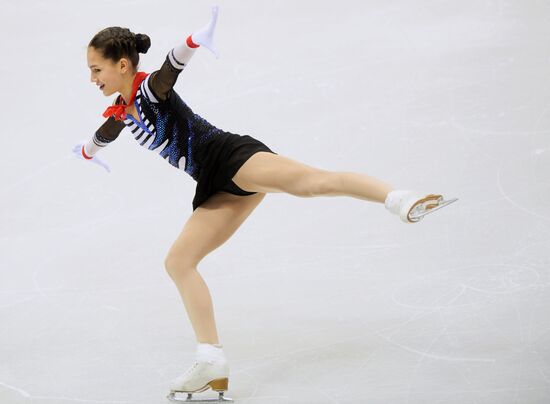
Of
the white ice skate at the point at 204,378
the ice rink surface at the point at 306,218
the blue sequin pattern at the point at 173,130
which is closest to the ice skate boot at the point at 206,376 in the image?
the white ice skate at the point at 204,378

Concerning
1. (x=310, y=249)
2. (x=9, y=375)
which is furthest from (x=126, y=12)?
(x=9, y=375)

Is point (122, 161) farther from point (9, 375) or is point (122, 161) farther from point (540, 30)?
point (540, 30)

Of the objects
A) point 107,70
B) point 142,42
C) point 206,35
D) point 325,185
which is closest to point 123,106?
point 107,70

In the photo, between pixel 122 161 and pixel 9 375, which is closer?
pixel 9 375

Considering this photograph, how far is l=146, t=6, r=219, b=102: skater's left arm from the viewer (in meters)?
3.27

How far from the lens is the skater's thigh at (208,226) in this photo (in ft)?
11.3

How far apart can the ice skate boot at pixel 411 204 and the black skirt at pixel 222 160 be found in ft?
2.29

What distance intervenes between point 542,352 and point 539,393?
0.36 meters

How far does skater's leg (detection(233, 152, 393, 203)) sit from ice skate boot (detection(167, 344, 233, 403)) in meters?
0.68

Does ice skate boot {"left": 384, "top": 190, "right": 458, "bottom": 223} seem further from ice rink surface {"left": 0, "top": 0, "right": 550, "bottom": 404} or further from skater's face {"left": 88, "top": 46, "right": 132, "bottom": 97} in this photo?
skater's face {"left": 88, "top": 46, "right": 132, "bottom": 97}

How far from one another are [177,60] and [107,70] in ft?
1.21

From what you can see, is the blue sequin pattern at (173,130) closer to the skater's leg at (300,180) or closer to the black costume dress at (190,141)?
the black costume dress at (190,141)

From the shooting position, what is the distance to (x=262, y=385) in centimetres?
341

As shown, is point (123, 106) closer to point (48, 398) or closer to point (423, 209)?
point (48, 398)
